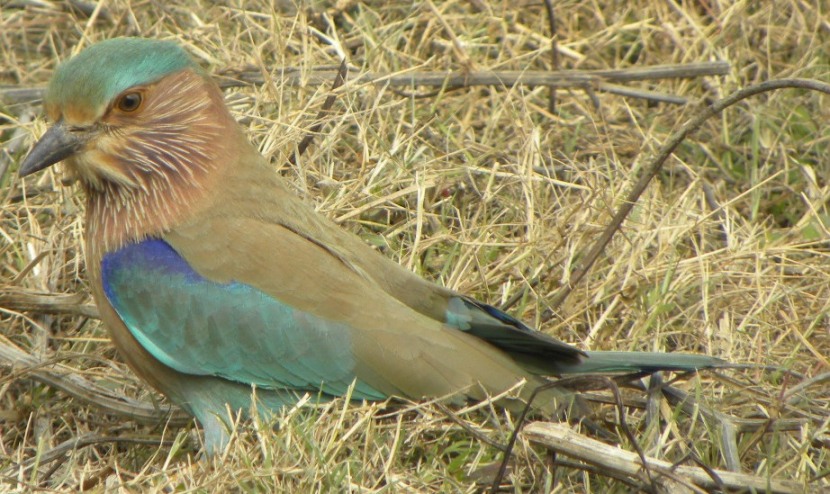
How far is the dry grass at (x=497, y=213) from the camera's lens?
3.56 meters

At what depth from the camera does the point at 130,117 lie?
Answer: 388cm

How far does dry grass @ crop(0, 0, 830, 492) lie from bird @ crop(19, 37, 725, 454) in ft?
0.50

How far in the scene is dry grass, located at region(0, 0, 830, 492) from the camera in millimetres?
3561

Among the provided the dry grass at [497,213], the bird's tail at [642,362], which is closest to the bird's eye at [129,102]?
the dry grass at [497,213]

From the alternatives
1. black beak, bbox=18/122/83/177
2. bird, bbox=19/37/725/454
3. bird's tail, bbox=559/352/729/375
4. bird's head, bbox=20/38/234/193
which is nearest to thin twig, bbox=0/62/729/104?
bird's head, bbox=20/38/234/193

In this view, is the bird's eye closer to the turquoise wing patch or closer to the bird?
the bird

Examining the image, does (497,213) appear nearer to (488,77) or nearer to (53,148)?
(488,77)

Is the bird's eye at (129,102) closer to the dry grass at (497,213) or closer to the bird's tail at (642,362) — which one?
the dry grass at (497,213)

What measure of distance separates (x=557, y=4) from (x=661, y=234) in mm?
1639

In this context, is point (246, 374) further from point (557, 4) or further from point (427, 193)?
point (557, 4)

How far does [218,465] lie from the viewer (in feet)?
10.9

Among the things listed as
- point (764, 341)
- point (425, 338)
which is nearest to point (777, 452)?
point (764, 341)

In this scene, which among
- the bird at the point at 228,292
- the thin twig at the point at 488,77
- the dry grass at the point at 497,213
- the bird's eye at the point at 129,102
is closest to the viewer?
the dry grass at the point at 497,213

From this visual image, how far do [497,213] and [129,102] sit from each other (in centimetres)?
167
